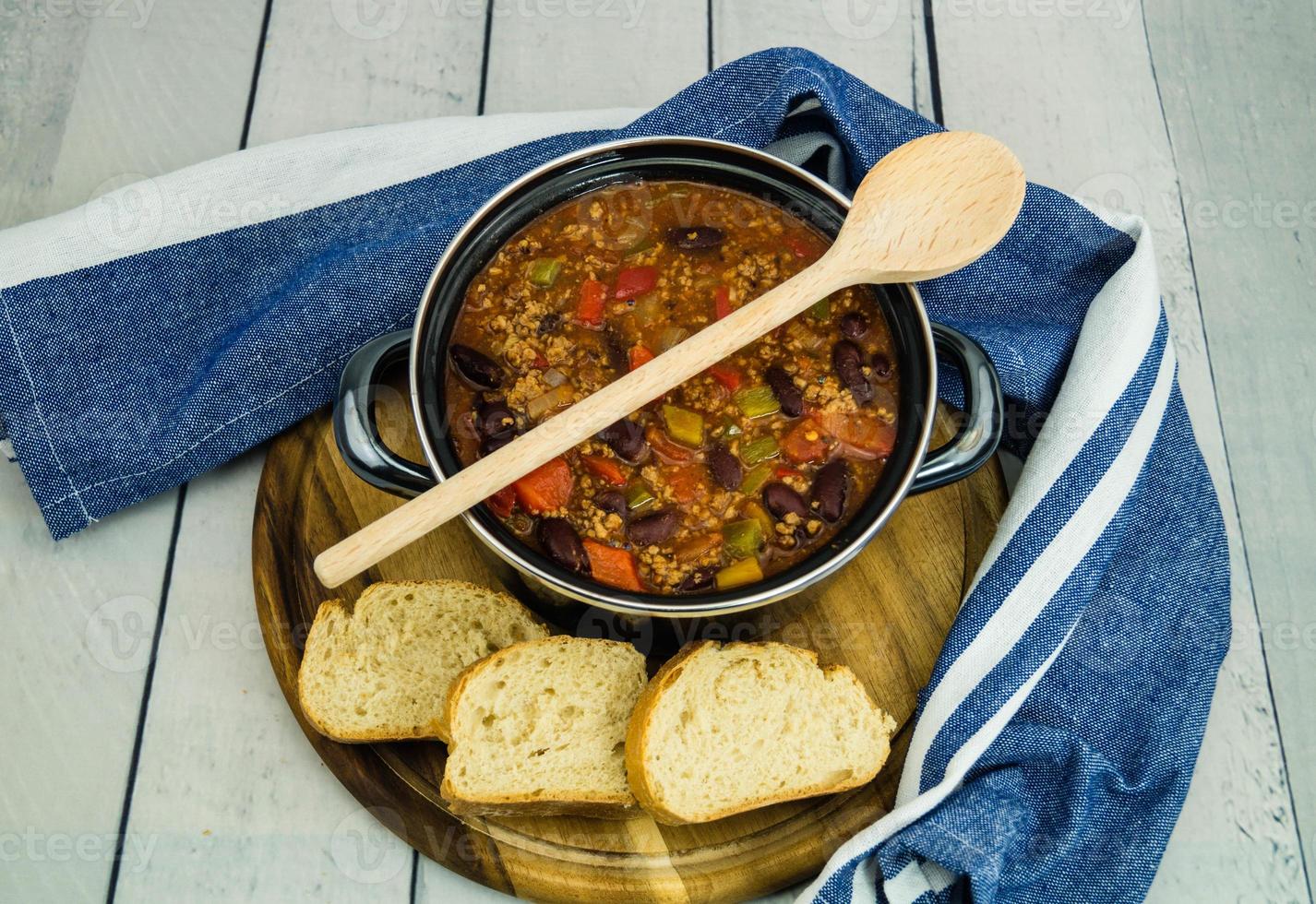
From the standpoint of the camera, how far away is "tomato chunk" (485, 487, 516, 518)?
264cm

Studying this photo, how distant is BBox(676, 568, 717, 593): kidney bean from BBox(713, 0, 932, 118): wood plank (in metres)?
1.92

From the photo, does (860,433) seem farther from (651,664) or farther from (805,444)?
(651,664)

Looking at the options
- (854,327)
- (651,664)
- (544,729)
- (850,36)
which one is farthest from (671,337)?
(850,36)

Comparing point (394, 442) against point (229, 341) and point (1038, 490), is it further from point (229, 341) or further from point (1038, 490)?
point (1038, 490)

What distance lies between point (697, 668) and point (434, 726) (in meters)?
0.63

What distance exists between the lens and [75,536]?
3.27 metres

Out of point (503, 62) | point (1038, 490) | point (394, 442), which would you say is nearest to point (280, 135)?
point (503, 62)

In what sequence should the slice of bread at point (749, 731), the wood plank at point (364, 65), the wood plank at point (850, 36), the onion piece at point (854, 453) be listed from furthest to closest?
the wood plank at point (850, 36) → the wood plank at point (364, 65) → the slice of bread at point (749, 731) → the onion piece at point (854, 453)

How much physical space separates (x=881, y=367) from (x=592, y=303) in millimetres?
658

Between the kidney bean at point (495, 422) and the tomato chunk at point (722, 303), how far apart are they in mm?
512

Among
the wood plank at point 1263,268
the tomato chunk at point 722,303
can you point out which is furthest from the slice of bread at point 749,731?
the wood plank at point 1263,268

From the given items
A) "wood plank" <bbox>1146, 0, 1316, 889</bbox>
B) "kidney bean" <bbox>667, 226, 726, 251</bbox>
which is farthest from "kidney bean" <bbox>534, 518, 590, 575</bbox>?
"wood plank" <bbox>1146, 0, 1316, 889</bbox>

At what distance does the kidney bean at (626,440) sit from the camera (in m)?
2.62

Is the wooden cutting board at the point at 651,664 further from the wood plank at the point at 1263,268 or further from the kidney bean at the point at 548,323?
the wood plank at the point at 1263,268
